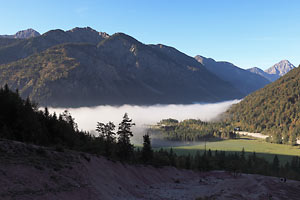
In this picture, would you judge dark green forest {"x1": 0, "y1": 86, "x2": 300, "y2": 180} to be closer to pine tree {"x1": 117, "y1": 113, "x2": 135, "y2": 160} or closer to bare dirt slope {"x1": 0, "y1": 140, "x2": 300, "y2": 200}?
pine tree {"x1": 117, "y1": 113, "x2": 135, "y2": 160}

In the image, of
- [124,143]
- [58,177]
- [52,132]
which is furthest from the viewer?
[52,132]

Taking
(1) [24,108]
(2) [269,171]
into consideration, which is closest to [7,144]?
(1) [24,108]

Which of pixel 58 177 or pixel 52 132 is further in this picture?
pixel 52 132

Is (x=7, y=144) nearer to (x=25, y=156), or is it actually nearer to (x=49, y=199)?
(x=25, y=156)

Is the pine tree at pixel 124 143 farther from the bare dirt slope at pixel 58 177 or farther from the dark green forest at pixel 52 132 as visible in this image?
the bare dirt slope at pixel 58 177

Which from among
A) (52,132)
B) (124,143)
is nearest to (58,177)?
(124,143)

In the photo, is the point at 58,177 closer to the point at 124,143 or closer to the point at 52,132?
the point at 124,143

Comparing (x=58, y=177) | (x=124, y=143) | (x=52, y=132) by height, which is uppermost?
(x=52, y=132)

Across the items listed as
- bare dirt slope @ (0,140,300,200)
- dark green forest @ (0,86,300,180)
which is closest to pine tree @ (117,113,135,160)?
dark green forest @ (0,86,300,180)

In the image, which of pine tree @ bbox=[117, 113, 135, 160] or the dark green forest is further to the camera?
pine tree @ bbox=[117, 113, 135, 160]

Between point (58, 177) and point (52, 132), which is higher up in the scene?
point (52, 132)

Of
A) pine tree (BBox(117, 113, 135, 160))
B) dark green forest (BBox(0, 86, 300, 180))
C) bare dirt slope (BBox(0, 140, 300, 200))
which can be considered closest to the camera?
bare dirt slope (BBox(0, 140, 300, 200))

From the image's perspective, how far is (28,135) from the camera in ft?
218

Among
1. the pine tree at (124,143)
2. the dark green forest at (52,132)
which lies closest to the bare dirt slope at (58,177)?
the dark green forest at (52,132)
